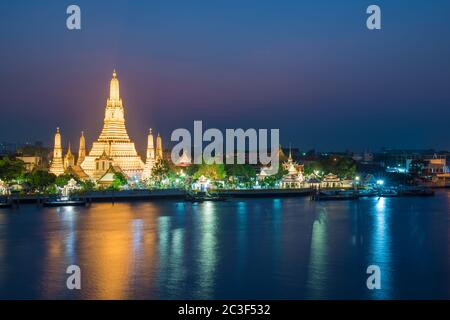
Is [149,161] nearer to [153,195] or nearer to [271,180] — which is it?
[153,195]

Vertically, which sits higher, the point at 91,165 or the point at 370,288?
the point at 91,165

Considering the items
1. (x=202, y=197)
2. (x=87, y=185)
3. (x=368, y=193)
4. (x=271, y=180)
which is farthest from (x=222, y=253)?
(x=271, y=180)

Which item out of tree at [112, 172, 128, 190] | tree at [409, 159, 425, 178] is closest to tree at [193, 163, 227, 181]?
tree at [112, 172, 128, 190]

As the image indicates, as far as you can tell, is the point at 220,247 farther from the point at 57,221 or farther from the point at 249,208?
the point at 249,208

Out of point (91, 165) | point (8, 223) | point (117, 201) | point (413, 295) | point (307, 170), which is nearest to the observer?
point (413, 295)

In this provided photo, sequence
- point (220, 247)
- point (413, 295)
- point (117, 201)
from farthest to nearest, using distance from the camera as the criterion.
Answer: point (117, 201)
point (220, 247)
point (413, 295)

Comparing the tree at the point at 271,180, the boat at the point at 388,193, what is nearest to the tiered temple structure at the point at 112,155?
the tree at the point at 271,180

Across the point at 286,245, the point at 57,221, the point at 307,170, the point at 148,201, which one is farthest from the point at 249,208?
the point at 307,170
